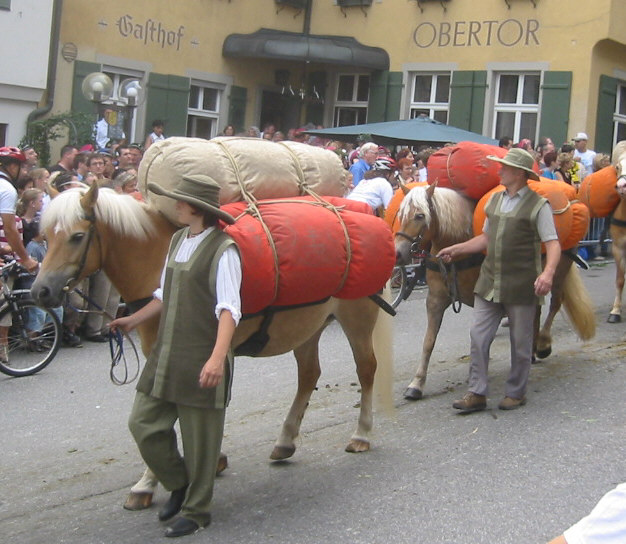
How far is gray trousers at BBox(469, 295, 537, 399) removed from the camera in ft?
23.1

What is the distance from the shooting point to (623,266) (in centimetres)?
1092

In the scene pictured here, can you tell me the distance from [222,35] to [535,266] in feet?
49.8

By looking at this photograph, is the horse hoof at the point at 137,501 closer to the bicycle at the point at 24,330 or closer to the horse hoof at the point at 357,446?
the horse hoof at the point at 357,446

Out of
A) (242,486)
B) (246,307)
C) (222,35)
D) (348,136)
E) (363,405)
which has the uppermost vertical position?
(222,35)

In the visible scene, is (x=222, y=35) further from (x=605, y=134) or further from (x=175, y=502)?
(x=175, y=502)

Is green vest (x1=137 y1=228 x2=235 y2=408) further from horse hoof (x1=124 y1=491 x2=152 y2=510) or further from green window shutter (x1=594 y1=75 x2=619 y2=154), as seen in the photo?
green window shutter (x1=594 y1=75 x2=619 y2=154)

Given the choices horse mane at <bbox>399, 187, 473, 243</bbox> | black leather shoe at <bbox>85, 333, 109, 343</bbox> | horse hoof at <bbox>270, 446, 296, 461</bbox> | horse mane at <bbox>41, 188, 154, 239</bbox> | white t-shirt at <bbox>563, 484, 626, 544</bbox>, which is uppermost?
Result: horse mane at <bbox>399, 187, 473, 243</bbox>

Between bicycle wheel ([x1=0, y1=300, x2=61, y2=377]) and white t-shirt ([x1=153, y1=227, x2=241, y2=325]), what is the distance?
13.5ft

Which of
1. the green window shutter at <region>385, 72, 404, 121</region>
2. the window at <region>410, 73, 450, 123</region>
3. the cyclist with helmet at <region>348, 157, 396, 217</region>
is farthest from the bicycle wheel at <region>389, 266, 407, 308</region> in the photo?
the green window shutter at <region>385, 72, 404, 121</region>

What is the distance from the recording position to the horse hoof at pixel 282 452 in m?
5.91

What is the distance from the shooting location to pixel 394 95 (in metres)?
22.3

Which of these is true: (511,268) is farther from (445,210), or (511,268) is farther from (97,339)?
(97,339)

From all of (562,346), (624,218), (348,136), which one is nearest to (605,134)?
(348,136)

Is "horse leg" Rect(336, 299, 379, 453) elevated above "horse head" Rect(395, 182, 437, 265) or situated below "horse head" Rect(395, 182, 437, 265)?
below
